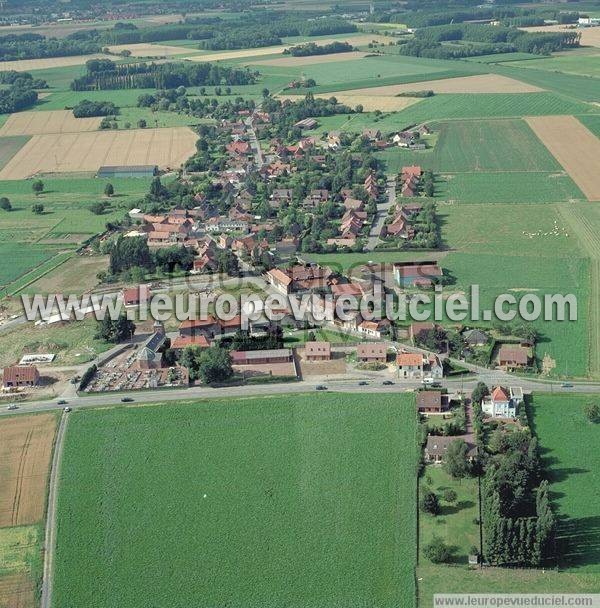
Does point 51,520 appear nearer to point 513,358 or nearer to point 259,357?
point 259,357

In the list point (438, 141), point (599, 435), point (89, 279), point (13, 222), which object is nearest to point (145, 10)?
point (438, 141)

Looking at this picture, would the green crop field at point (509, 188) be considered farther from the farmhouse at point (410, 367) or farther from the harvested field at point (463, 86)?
the harvested field at point (463, 86)

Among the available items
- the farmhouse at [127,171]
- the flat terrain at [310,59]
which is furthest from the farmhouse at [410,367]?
the flat terrain at [310,59]

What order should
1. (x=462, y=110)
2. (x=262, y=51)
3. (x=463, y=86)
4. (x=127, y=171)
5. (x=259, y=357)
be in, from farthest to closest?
(x=262, y=51), (x=463, y=86), (x=462, y=110), (x=127, y=171), (x=259, y=357)

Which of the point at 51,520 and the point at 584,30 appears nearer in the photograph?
the point at 51,520

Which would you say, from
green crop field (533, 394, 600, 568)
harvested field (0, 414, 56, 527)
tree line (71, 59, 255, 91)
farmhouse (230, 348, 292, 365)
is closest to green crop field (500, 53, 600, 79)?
tree line (71, 59, 255, 91)

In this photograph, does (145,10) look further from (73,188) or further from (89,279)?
(89,279)

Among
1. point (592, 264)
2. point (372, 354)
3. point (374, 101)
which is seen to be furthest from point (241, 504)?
point (374, 101)
